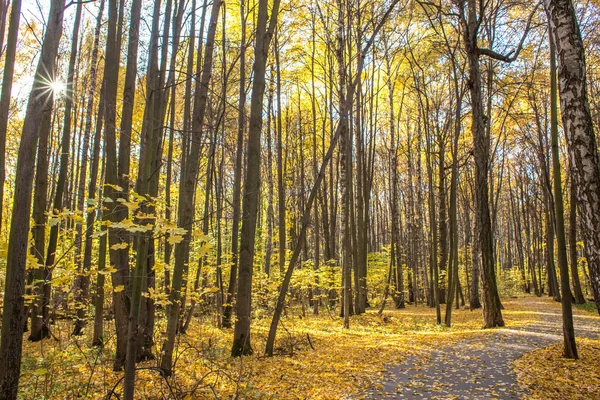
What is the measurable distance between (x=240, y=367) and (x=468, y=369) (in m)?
3.46

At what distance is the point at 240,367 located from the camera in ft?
17.9

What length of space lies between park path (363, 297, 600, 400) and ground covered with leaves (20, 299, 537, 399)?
32 centimetres

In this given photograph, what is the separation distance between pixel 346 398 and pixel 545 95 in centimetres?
1514

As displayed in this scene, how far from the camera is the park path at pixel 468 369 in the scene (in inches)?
184

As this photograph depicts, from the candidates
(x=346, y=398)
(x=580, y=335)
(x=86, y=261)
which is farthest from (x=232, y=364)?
(x=580, y=335)

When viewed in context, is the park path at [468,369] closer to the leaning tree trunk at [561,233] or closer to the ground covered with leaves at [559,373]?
the ground covered with leaves at [559,373]

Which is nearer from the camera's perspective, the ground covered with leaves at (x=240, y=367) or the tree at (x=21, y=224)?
the tree at (x=21, y=224)

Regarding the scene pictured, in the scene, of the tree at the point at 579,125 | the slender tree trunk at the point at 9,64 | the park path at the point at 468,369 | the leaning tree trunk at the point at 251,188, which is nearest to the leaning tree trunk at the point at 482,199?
the park path at the point at 468,369

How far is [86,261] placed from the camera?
786 cm

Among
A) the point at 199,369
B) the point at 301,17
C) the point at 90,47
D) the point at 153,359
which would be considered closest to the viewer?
the point at 199,369

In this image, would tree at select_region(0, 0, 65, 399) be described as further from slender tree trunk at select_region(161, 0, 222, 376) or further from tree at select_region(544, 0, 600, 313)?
tree at select_region(544, 0, 600, 313)

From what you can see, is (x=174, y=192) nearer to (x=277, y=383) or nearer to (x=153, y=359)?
(x=153, y=359)

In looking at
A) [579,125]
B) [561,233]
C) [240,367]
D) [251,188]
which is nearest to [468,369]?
[561,233]

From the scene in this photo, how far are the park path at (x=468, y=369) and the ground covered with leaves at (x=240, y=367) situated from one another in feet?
1.05
